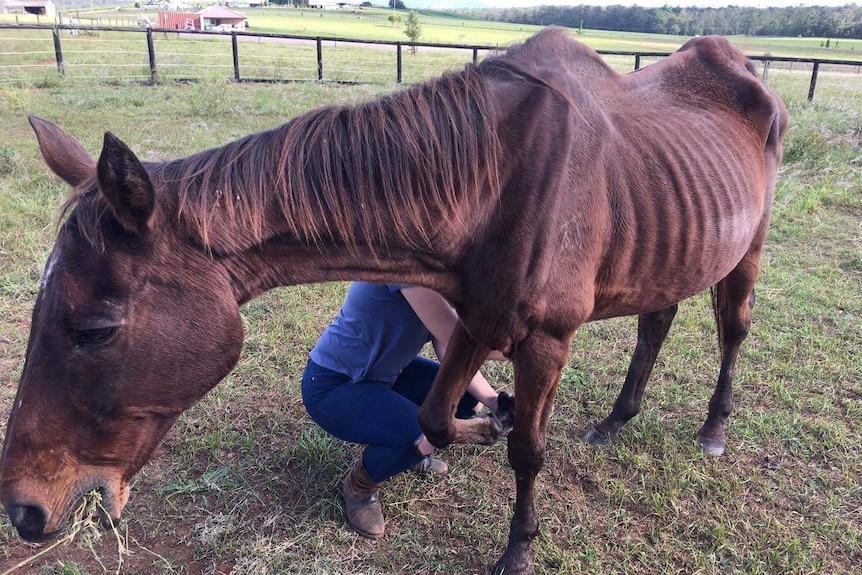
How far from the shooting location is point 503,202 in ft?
6.19

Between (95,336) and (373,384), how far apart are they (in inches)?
48.2

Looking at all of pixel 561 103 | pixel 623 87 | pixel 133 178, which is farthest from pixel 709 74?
pixel 133 178

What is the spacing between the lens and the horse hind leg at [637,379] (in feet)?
10.4

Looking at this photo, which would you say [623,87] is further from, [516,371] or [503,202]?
[516,371]

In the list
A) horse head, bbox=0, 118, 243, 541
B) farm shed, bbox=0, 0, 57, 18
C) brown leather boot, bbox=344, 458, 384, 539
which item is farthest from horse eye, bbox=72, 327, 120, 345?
farm shed, bbox=0, 0, 57, 18

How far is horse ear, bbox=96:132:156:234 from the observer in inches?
52.4

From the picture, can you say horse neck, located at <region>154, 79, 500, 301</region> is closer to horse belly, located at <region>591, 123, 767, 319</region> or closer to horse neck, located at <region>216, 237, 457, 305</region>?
horse neck, located at <region>216, 237, 457, 305</region>

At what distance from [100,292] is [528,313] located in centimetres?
128

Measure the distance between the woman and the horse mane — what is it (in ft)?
1.93

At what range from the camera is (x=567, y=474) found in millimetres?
2922

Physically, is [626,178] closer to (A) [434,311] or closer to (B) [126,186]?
(A) [434,311]

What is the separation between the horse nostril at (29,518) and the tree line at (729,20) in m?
32.8

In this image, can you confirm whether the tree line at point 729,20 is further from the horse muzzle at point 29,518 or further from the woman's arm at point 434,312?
the horse muzzle at point 29,518

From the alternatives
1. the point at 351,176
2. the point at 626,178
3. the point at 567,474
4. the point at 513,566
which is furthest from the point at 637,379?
the point at 351,176
